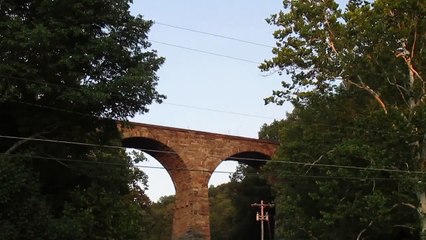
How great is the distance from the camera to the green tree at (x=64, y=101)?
14750 mm

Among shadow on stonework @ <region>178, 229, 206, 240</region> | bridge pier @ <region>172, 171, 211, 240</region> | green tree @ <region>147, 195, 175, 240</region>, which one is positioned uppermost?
green tree @ <region>147, 195, 175, 240</region>

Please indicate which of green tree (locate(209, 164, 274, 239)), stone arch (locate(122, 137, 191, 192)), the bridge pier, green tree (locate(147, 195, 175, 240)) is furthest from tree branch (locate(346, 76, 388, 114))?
green tree (locate(147, 195, 175, 240))

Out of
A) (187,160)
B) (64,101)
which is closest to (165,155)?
(187,160)

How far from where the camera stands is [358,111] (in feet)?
76.1

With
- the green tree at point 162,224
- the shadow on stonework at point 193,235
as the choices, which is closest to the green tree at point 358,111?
the shadow on stonework at point 193,235

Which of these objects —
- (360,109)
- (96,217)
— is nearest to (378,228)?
(360,109)

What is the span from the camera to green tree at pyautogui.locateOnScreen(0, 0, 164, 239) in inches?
581

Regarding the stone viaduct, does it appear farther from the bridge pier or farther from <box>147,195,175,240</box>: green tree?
<box>147,195,175,240</box>: green tree

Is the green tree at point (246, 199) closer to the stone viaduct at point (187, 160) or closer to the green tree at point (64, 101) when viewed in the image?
the stone viaduct at point (187, 160)

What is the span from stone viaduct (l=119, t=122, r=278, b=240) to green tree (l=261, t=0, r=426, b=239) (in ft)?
39.9

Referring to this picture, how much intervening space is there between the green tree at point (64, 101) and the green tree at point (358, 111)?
7.21 meters

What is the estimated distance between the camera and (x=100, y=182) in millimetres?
17594

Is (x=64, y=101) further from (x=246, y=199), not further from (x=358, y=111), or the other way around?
(x=246, y=199)

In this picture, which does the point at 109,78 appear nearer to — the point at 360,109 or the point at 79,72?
the point at 79,72
